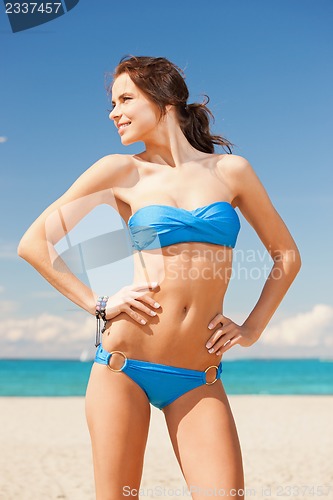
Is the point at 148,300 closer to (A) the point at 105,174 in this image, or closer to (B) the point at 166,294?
(B) the point at 166,294

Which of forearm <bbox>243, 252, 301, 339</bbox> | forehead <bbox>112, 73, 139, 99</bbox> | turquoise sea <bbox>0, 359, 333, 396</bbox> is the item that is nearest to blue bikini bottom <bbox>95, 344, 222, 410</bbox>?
forearm <bbox>243, 252, 301, 339</bbox>

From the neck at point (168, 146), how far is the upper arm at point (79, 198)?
0.17 meters

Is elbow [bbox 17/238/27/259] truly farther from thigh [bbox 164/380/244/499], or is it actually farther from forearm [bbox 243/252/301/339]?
forearm [bbox 243/252/301/339]

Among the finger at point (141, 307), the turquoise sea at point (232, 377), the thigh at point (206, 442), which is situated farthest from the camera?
the turquoise sea at point (232, 377)

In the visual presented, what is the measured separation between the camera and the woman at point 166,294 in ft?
9.75

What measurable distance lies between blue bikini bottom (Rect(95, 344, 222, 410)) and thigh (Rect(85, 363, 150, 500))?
36 mm

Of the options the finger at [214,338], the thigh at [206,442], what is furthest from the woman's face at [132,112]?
the thigh at [206,442]

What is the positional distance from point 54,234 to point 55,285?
25 cm

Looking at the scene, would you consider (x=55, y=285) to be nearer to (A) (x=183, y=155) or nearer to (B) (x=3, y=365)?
(A) (x=183, y=155)

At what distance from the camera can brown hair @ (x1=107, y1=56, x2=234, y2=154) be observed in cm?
332

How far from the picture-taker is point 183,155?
3.37 metres

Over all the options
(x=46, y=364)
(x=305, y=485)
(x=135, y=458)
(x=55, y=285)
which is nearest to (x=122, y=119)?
(x=55, y=285)

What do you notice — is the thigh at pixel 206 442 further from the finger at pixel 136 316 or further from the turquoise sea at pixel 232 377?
the turquoise sea at pixel 232 377

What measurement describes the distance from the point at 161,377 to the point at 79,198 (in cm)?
96
